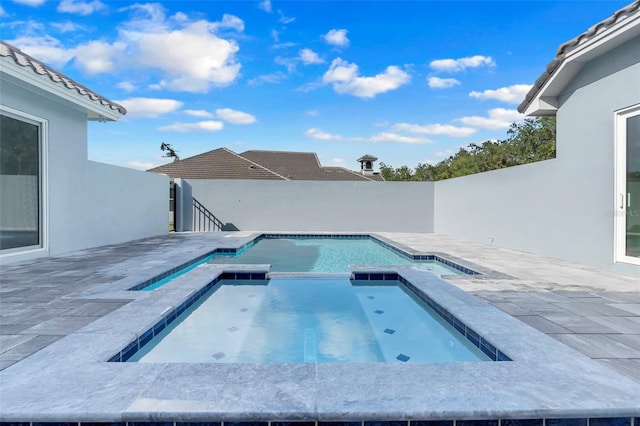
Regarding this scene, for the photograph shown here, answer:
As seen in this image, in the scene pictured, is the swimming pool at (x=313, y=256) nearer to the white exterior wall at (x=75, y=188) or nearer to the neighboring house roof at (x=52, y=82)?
the white exterior wall at (x=75, y=188)

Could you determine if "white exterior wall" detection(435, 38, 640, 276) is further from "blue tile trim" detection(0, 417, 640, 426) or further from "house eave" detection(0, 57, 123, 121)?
"house eave" detection(0, 57, 123, 121)

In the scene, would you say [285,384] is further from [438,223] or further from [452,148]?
[452,148]

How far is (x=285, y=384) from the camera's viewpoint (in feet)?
7.57

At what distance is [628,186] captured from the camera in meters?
6.17

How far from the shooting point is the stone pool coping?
1993 millimetres

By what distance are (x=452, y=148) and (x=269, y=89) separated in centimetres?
2725

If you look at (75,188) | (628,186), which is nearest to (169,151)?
(75,188)

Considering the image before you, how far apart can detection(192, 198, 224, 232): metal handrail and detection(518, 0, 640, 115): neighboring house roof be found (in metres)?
11.8

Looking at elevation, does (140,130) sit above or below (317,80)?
below

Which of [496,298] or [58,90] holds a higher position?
[58,90]

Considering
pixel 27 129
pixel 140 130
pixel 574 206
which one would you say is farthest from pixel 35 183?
pixel 140 130

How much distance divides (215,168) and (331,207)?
8225mm

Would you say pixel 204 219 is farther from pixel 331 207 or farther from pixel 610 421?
pixel 610 421

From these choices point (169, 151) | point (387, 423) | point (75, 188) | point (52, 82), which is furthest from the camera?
point (169, 151)
